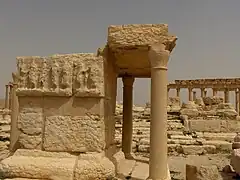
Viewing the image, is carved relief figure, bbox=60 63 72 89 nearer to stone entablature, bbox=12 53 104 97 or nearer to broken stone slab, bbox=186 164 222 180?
stone entablature, bbox=12 53 104 97

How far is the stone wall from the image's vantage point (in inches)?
496

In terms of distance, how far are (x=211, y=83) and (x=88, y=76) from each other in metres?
34.3

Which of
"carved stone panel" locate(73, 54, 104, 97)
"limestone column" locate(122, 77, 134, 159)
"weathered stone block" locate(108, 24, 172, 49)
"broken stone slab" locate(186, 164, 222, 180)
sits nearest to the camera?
"weathered stone block" locate(108, 24, 172, 49)

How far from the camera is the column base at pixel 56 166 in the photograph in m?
4.64

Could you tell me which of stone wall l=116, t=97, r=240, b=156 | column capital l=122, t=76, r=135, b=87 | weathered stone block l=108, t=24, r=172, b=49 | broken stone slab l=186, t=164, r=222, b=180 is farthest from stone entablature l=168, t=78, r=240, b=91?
weathered stone block l=108, t=24, r=172, b=49

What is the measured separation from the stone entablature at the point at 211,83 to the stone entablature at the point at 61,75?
33782mm

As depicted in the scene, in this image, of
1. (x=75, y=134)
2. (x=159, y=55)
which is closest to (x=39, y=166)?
(x=75, y=134)

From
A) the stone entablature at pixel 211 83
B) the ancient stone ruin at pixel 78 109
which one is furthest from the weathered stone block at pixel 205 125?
the stone entablature at pixel 211 83

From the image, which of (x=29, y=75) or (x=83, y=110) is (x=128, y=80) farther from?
(x=29, y=75)

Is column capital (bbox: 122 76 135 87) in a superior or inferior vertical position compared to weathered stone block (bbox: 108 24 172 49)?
inferior

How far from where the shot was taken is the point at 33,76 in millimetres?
5305

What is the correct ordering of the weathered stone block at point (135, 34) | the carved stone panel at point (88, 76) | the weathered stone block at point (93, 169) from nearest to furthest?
1. the weathered stone block at point (93, 169)
2. the weathered stone block at point (135, 34)
3. the carved stone panel at point (88, 76)

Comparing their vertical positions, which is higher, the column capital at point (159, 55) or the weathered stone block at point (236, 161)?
the column capital at point (159, 55)

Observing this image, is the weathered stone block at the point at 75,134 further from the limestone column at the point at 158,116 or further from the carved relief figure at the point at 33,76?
the limestone column at the point at 158,116
